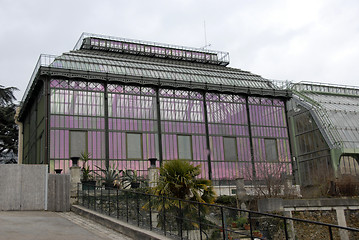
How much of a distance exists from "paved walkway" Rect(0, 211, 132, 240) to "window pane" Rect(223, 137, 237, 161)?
1897cm

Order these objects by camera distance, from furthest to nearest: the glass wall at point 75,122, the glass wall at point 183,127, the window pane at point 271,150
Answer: the window pane at point 271,150 < the glass wall at point 183,127 < the glass wall at point 75,122

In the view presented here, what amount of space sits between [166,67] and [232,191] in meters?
12.5

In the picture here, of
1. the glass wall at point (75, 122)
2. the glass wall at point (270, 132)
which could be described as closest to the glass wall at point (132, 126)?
the glass wall at point (75, 122)

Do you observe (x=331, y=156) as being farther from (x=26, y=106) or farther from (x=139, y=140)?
(x=26, y=106)

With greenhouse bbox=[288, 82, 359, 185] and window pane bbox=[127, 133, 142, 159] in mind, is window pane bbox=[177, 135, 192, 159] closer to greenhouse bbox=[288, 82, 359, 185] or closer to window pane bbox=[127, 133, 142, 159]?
window pane bbox=[127, 133, 142, 159]

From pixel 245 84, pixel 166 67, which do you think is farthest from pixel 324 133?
pixel 166 67

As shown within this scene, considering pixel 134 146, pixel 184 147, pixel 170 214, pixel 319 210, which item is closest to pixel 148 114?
pixel 134 146

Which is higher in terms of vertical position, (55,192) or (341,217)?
(55,192)

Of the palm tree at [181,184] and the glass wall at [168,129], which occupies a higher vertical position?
the glass wall at [168,129]

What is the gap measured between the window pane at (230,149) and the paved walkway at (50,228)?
19.0 m

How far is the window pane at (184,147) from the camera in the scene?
108 feet

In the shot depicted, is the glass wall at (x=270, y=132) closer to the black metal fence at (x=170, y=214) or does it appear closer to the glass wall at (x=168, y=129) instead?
the glass wall at (x=168, y=129)

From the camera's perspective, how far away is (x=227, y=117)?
35.4m

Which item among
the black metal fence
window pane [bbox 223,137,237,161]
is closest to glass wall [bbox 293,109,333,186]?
window pane [bbox 223,137,237,161]
